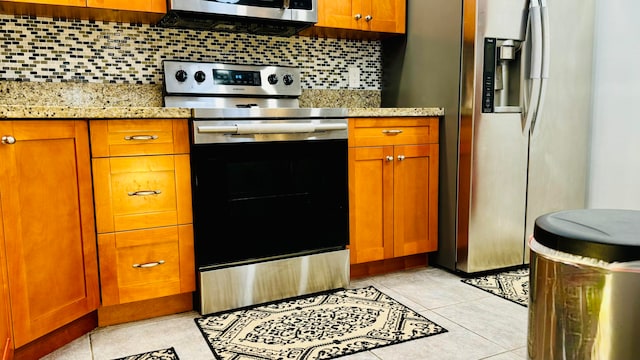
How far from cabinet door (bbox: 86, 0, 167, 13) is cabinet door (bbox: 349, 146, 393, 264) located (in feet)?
3.71

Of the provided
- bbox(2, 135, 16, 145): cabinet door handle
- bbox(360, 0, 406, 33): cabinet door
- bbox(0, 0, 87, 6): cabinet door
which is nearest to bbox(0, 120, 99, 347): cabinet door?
bbox(2, 135, 16, 145): cabinet door handle

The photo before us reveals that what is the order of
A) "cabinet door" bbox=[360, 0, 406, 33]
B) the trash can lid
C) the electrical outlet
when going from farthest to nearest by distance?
the electrical outlet → "cabinet door" bbox=[360, 0, 406, 33] → the trash can lid

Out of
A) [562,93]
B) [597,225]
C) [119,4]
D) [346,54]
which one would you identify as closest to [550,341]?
[597,225]

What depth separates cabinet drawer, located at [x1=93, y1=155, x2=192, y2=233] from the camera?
6.28 ft

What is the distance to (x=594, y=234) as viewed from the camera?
0.96m

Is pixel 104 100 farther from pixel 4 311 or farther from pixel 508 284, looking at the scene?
pixel 508 284

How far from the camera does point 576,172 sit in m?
2.77

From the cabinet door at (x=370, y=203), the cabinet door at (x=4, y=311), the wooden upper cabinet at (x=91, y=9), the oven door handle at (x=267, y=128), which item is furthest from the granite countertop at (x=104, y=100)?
the cabinet door at (x=4, y=311)

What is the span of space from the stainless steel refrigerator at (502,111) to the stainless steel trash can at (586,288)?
1.46 meters

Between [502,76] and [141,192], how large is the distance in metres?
1.84

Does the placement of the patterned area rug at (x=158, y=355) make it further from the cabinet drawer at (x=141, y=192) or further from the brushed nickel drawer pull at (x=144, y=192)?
the brushed nickel drawer pull at (x=144, y=192)

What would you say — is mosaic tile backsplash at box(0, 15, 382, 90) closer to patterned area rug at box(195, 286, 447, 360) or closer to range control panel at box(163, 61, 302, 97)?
range control panel at box(163, 61, 302, 97)

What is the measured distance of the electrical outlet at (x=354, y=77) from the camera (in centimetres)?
309

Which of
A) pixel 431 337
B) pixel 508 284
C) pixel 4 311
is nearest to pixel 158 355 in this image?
pixel 4 311
